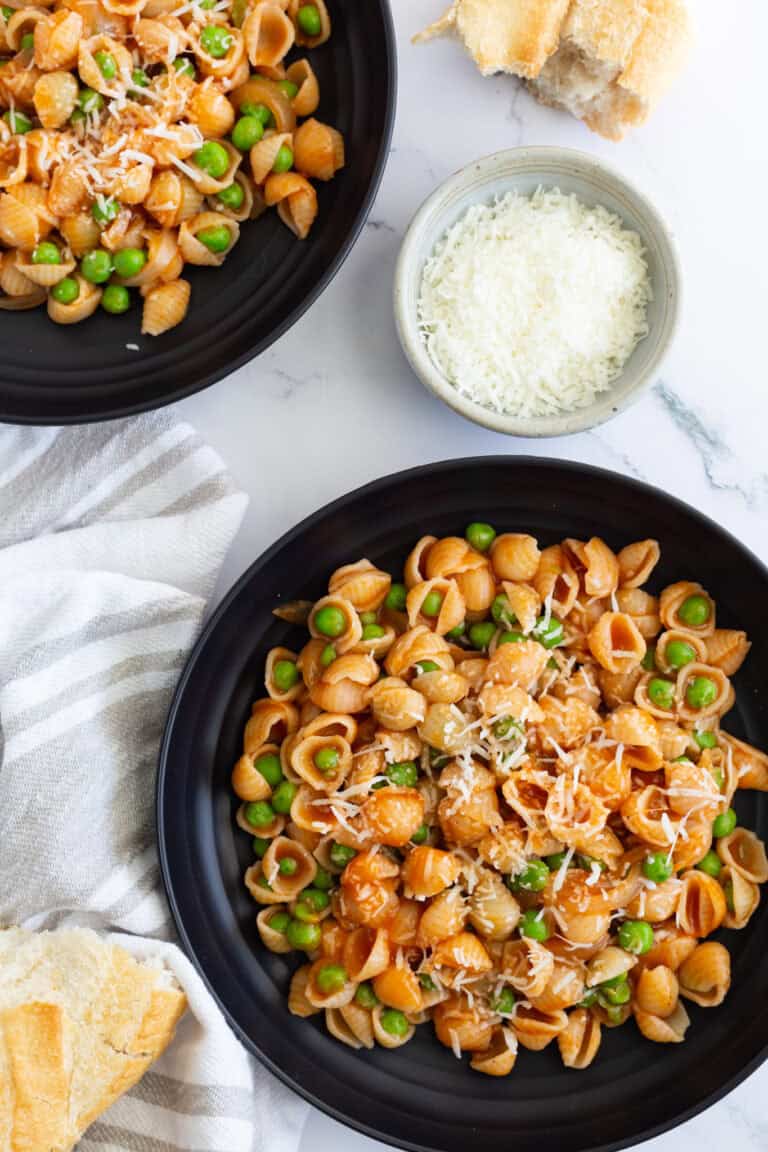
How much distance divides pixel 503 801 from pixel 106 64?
6.10 feet

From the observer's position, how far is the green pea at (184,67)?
2.76 m

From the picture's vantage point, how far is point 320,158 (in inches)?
111

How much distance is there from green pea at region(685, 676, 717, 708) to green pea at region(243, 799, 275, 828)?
1.00 metres

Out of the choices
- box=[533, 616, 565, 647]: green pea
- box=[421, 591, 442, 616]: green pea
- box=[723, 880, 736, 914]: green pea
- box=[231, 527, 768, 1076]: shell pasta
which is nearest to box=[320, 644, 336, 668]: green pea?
box=[231, 527, 768, 1076]: shell pasta

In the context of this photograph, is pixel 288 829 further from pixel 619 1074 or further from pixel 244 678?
pixel 619 1074

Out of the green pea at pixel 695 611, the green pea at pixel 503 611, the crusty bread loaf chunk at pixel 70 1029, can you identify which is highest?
the green pea at pixel 695 611

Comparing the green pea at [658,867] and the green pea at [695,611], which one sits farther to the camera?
the green pea at [695,611]

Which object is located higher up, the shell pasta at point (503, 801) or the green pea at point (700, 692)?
the green pea at point (700, 692)

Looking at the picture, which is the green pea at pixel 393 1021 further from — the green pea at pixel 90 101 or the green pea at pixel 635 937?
the green pea at pixel 90 101

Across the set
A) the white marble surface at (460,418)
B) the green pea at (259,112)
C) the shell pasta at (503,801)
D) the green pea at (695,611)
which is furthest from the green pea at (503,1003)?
the green pea at (259,112)

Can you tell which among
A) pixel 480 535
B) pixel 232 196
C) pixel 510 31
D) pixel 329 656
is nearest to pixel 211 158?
pixel 232 196

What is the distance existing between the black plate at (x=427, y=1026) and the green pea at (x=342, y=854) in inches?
10.2

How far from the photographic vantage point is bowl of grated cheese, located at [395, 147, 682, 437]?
2.83m

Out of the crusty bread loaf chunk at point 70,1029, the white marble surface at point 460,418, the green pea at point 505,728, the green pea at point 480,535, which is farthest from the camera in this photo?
the white marble surface at point 460,418
